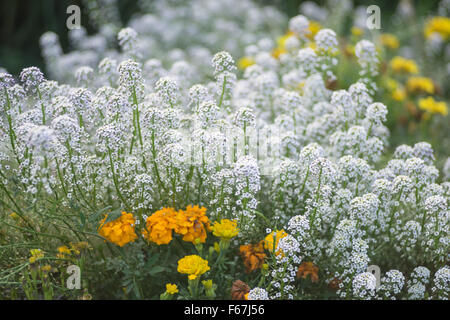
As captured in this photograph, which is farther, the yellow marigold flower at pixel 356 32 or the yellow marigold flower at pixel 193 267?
the yellow marigold flower at pixel 356 32

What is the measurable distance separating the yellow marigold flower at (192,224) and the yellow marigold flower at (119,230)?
8.2 inches

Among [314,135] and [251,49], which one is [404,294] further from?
[251,49]

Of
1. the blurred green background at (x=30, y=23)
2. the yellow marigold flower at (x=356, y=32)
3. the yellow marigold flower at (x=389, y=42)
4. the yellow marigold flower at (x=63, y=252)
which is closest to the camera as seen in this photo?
the yellow marigold flower at (x=63, y=252)

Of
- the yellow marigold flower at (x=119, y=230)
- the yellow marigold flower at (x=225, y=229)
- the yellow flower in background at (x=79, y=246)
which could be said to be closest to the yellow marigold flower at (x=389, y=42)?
the yellow marigold flower at (x=225, y=229)

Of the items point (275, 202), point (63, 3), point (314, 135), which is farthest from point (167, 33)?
point (275, 202)

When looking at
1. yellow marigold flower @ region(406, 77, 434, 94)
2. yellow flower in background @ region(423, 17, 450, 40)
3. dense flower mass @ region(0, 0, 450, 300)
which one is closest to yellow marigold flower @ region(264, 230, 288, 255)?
dense flower mass @ region(0, 0, 450, 300)

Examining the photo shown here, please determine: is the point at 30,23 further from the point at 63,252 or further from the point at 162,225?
the point at 162,225

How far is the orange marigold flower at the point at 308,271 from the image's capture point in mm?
2169

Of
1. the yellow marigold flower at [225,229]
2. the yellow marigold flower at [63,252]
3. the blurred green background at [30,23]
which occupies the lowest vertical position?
the yellow marigold flower at [63,252]

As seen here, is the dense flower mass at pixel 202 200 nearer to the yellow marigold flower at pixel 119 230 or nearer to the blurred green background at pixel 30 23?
the yellow marigold flower at pixel 119 230

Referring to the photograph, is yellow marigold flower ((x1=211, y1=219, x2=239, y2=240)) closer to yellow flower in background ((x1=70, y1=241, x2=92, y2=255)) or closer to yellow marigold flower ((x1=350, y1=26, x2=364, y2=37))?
yellow flower in background ((x1=70, y1=241, x2=92, y2=255))

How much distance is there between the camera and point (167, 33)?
538cm
